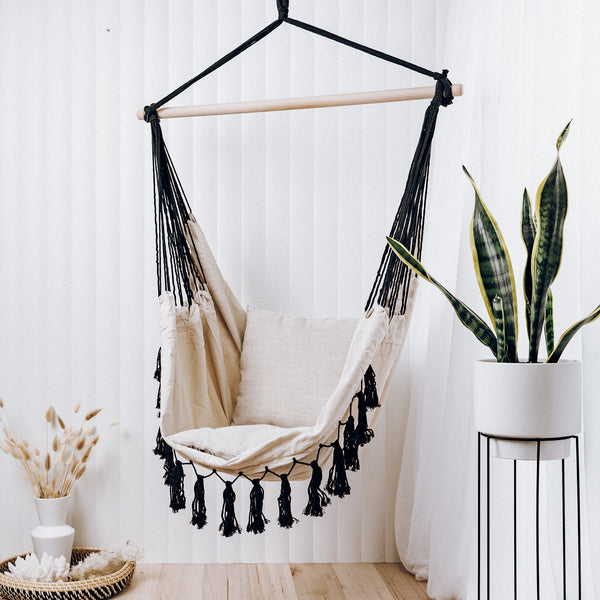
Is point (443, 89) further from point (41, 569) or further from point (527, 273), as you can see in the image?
point (41, 569)

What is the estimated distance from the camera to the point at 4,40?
2248mm

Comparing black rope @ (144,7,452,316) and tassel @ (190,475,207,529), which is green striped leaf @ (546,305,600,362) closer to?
black rope @ (144,7,452,316)

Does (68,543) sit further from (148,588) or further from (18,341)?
(18,341)

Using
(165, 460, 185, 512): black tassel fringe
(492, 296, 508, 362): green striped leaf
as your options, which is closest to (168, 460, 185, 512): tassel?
(165, 460, 185, 512): black tassel fringe

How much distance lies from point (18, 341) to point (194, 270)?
0.81 metres

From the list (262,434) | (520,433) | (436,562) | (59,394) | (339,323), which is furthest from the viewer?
(59,394)

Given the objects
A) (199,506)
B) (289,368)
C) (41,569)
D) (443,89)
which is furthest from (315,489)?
(443,89)

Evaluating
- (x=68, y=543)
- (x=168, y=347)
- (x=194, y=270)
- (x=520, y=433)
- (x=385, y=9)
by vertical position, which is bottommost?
(x=68, y=543)

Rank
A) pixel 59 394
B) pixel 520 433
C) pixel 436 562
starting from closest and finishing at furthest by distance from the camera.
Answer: pixel 520 433
pixel 436 562
pixel 59 394

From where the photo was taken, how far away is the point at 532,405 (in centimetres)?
109

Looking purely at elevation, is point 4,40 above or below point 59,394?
above

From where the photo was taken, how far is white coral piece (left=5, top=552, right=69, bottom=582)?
6.26 ft

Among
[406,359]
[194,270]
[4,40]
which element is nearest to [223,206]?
[194,270]

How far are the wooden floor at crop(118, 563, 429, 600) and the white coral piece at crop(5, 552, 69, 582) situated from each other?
8.0 inches
